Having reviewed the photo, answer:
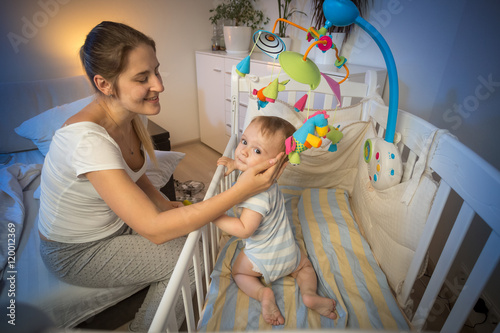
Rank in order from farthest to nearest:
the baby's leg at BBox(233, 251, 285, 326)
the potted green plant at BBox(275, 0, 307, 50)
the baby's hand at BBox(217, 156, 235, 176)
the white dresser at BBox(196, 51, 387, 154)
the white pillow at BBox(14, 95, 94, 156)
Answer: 1. the white dresser at BBox(196, 51, 387, 154)
2. the potted green plant at BBox(275, 0, 307, 50)
3. the white pillow at BBox(14, 95, 94, 156)
4. the baby's hand at BBox(217, 156, 235, 176)
5. the baby's leg at BBox(233, 251, 285, 326)

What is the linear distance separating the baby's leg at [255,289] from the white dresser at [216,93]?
60.1 inches

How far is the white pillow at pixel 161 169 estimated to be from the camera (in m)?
1.52

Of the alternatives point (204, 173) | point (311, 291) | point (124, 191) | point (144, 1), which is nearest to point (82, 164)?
point (124, 191)

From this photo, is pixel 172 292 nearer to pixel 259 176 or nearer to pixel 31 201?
pixel 259 176

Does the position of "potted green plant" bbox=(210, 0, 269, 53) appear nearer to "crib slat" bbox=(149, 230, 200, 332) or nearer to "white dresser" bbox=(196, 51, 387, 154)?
"white dresser" bbox=(196, 51, 387, 154)

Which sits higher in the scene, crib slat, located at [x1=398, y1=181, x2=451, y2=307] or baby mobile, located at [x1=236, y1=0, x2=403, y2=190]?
baby mobile, located at [x1=236, y1=0, x2=403, y2=190]

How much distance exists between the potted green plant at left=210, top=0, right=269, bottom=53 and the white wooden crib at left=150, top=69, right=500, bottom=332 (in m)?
1.29

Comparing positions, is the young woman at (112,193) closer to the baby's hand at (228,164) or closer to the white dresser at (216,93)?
the baby's hand at (228,164)

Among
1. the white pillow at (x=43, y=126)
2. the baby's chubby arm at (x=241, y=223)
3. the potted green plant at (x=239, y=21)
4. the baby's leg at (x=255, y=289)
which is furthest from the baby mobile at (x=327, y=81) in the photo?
the potted green plant at (x=239, y=21)

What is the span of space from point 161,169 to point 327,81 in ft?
4.02

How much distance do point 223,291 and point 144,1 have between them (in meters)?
2.61

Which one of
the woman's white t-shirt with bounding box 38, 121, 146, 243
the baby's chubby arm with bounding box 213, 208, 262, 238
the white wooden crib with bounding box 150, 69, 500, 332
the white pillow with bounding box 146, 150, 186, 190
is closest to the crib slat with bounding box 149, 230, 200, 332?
the white wooden crib with bounding box 150, 69, 500, 332

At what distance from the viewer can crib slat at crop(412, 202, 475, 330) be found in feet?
1.99

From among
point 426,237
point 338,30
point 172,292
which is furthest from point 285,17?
point 172,292
